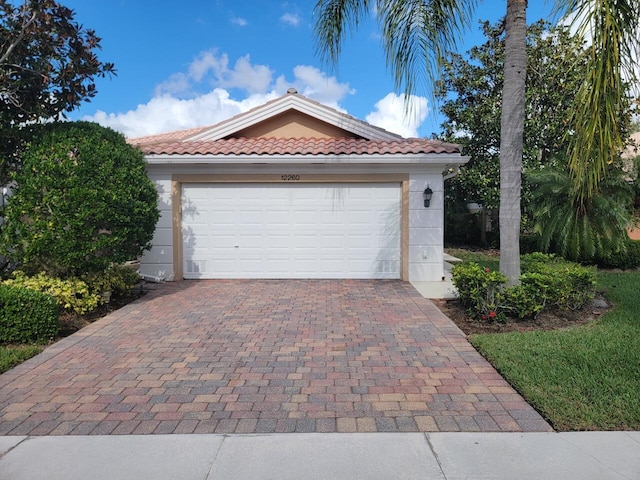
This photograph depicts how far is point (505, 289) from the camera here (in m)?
6.54

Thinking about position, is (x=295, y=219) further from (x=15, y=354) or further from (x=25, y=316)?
(x=15, y=354)

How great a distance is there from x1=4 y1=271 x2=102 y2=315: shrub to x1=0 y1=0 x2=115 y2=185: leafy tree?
182cm

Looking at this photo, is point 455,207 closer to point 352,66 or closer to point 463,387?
point 352,66

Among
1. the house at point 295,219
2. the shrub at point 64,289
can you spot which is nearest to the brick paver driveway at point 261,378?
the shrub at point 64,289

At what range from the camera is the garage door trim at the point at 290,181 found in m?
10.1

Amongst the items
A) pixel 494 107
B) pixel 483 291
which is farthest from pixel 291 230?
pixel 494 107

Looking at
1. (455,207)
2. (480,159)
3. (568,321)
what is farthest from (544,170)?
(568,321)

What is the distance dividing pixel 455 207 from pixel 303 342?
13.9 meters

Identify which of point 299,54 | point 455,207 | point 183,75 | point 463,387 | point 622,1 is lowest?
point 463,387

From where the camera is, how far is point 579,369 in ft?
14.6

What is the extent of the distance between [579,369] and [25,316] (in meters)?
6.49

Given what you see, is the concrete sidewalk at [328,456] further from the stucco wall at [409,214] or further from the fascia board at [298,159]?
→ the fascia board at [298,159]

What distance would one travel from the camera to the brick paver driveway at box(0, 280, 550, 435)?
353 cm

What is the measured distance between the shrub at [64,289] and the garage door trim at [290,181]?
10.4 ft
